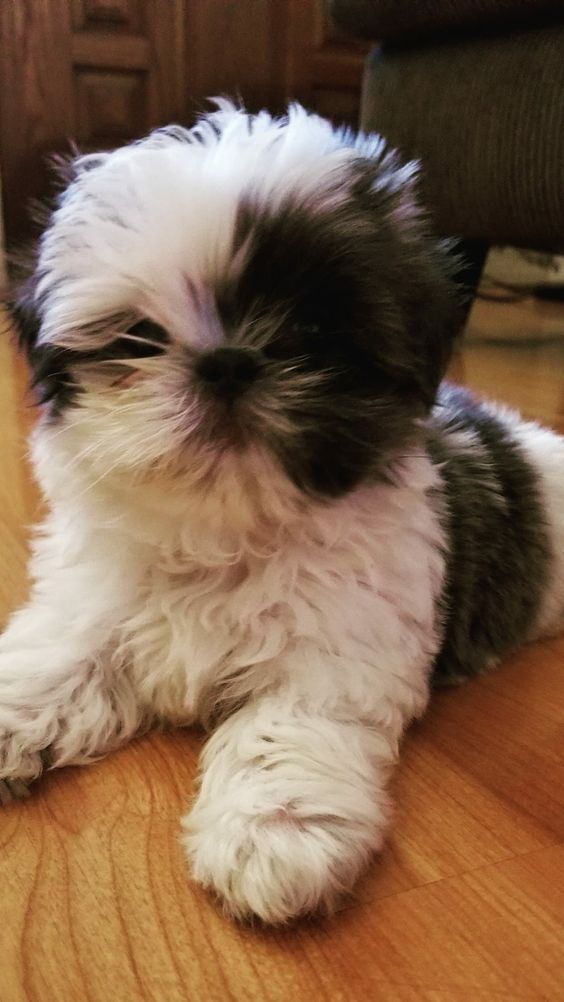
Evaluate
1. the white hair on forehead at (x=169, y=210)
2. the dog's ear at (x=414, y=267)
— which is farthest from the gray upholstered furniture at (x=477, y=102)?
the white hair on forehead at (x=169, y=210)

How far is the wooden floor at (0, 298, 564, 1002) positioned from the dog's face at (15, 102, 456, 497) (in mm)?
304

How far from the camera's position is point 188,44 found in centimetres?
363

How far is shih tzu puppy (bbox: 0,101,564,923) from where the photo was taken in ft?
2.53

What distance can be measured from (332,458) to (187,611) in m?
0.23

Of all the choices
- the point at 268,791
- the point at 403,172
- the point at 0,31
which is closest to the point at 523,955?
the point at 268,791

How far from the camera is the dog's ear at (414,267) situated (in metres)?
0.85

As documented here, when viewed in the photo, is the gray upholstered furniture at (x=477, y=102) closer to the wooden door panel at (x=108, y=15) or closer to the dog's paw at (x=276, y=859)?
the wooden door panel at (x=108, y=15)

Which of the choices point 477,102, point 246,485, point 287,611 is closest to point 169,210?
point 246,485

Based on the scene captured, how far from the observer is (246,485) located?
80cm

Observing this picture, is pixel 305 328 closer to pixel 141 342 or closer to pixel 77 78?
pixel 141 342

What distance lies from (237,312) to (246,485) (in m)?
0.15

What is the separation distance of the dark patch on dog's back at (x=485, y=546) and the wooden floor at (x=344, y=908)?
0.11 meters

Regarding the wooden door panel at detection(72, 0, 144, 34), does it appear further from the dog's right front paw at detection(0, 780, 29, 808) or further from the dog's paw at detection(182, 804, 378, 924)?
the dog's paw at detection(182, 804, 378, 924)

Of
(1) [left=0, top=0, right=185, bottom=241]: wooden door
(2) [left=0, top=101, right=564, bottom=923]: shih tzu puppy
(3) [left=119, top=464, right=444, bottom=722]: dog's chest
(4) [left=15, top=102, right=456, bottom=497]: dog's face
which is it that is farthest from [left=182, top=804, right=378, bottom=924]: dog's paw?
(1) [left=0, top=0, right=185, bottom=241]: wooden door
